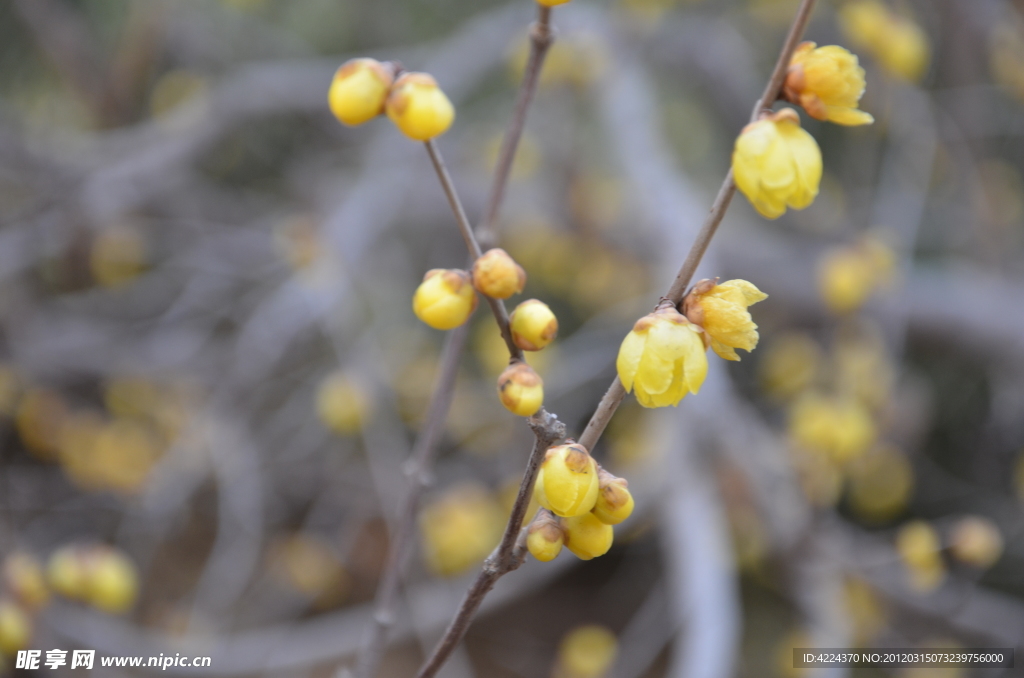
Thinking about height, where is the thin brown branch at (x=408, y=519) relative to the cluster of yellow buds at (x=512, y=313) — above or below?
below

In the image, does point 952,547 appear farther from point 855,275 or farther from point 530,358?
point 530,358

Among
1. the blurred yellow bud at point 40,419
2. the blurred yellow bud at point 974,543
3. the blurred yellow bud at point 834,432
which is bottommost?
the blurred yellow bud at point 40,419

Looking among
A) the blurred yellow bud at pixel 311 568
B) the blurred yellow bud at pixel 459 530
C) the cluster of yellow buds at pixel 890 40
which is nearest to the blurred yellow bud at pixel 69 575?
the blurred yellow bud at pixel 459 530

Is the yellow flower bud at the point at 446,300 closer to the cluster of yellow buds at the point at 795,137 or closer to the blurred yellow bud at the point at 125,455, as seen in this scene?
the cluster of yellow buds at the point at 795,137

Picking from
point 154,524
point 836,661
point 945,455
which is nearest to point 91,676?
point 154,524

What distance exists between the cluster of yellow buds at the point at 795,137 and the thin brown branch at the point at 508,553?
0.16 metres

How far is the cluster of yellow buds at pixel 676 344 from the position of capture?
13.6 inches

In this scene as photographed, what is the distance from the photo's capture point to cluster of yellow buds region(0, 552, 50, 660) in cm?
69

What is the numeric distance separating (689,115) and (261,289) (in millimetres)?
1883

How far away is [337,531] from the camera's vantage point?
1.71 meters

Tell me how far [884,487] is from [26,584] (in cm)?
168

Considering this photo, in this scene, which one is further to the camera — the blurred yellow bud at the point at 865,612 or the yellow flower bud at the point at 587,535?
the blurred yellow bud at the point at 865,612

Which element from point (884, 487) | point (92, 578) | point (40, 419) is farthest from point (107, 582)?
point (884, 487)

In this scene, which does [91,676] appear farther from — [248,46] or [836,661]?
[248,46]
